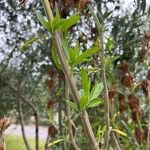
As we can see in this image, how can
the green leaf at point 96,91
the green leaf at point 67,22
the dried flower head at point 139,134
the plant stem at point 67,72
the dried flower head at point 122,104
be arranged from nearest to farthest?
the plant stem at point 67,72 → the green leaf at point 67,22 → the green leaf at point 96,91 → the dried flower head at point 139,134 → the dried flower head at point 122,104

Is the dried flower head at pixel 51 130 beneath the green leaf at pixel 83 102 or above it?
beneath

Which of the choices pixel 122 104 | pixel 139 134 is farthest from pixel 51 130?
pixel 139 134

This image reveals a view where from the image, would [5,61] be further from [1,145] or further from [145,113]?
[1,145]

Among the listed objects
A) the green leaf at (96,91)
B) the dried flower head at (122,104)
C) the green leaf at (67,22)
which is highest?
the green leaf at (67,22)

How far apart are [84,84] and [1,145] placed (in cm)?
54

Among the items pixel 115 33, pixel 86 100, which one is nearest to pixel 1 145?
pixel 86 100

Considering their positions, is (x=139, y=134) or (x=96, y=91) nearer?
(x=96, y=91)

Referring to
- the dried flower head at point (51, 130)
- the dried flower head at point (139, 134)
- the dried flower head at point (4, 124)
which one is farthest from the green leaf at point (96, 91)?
the dried flower head at point (51, 130)

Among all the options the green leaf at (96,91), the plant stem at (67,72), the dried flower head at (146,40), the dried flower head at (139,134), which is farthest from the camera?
the dried flower head at (139,134)

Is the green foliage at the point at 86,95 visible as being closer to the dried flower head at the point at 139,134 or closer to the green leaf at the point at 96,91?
the green leaf at the point at 96,91

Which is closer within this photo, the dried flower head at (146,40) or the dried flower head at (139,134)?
the dried flower head at (146,40)

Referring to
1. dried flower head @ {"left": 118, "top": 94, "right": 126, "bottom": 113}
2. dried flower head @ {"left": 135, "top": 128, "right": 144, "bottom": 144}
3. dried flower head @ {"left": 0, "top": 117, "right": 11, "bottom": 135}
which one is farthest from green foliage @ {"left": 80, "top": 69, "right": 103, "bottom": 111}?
dried flower head @ {"left": 118, "top": 94, "right": 126, "bottom": 113}

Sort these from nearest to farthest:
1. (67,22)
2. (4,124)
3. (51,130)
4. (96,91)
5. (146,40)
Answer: (4,124), (67,22), (96,91), (146,40), (51,130)

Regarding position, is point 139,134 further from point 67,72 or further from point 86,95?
point 67,72
